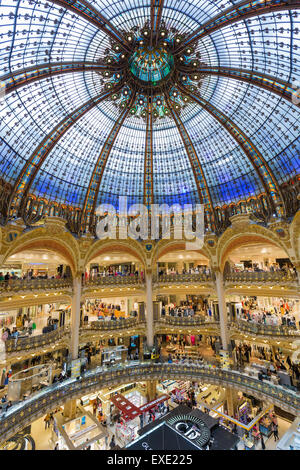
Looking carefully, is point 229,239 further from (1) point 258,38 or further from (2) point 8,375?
(2) point 8,375

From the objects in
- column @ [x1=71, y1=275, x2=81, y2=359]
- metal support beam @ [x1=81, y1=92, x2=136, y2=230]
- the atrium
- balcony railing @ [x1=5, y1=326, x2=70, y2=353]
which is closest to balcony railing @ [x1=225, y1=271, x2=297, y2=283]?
the atrium

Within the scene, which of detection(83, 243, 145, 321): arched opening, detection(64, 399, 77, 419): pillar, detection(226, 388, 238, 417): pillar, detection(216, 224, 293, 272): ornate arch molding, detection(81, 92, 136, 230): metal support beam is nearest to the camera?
detection(64, 399, 77, 419): pillar

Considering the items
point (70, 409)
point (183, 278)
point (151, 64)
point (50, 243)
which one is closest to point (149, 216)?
point (183, 278)

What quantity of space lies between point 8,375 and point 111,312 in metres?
16.2

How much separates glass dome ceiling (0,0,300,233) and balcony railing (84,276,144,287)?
30.9ft

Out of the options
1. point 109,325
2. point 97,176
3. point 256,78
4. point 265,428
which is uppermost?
point 256,78

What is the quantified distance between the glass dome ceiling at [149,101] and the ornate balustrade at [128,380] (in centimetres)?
1884

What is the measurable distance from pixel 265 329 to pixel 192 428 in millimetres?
14040

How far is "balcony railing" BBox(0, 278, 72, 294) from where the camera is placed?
22859 mm

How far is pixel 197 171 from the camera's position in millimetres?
32062

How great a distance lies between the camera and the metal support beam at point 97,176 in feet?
95.9

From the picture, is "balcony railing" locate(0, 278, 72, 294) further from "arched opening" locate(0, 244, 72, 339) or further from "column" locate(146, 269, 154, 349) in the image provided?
"column" locate(146, 269, 154, 349)

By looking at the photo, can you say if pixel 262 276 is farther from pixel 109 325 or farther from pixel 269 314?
pixel 109 325

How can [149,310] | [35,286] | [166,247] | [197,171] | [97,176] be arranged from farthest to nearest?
1. [166,247]
2. [149,310]
3. [197,171]
4. [97,176]
5. [35,286]
